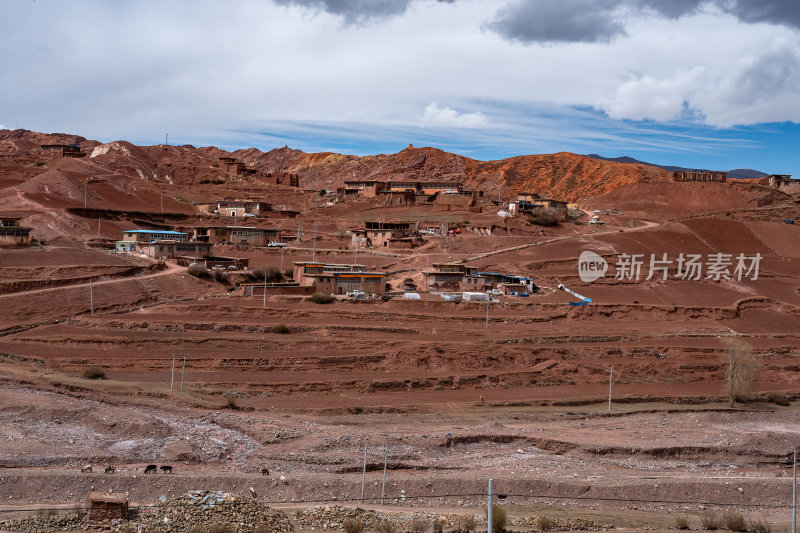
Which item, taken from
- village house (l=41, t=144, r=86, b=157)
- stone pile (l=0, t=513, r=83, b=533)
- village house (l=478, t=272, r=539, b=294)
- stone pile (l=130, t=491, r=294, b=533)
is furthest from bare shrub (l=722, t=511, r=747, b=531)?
village house (l=41, t=144, r=86, b=157)

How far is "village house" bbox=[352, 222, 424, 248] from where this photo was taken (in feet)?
227

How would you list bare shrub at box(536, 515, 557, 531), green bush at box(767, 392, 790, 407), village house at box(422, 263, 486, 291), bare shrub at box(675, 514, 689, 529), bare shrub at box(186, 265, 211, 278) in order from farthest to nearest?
village house at box(422, 263, 486, 291)
bare shrub at box(186, 265, 211, 278)
green bush at box(767, 392, 790, 407)
bare shrub at box(675, 514, 689, 529)
bare shrub at box(536, 515, 557, 531)

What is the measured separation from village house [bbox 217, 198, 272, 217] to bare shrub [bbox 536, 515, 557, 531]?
7109cm

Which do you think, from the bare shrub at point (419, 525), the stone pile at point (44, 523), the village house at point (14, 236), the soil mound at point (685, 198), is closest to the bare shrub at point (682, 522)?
the bare shrub at point (419, 525)

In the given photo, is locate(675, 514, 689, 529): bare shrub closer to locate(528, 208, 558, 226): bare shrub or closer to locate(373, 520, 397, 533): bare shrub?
locate(373, 520, 397, 533): bare shrub

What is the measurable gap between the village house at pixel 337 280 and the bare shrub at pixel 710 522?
33288 mm

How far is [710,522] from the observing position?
18438 millimetres

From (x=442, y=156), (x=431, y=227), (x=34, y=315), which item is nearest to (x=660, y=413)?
(x=34, y=315)

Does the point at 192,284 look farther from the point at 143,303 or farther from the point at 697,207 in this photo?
the point at 697,207

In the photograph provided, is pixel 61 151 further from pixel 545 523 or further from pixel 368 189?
pixel 545 523

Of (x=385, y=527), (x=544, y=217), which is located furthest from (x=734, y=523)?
(x=544, y=217)

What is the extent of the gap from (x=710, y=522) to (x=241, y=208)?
7483 centimetres

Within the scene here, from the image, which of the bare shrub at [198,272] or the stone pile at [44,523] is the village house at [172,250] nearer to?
the bare shrub at [198,272]

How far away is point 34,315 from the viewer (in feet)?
136
